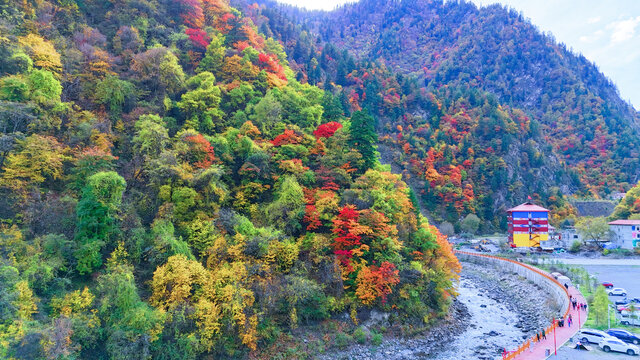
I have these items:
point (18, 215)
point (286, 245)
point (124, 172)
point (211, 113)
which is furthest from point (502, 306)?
point (18, 215)

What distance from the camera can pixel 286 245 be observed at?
94.2 feet

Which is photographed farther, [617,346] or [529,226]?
[529,226]

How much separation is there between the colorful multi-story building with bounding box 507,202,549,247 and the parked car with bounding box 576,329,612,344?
163ft

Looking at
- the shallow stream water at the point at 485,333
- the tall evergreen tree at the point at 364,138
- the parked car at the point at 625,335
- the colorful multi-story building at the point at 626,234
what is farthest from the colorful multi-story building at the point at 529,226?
the parked car at the point at 625,335

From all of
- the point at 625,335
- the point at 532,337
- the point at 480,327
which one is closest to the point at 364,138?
the point at 480,327

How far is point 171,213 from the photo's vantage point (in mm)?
27547

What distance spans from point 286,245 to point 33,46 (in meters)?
28.9

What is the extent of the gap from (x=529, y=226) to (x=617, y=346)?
5197 cm

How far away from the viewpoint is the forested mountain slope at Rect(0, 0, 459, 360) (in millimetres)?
21375

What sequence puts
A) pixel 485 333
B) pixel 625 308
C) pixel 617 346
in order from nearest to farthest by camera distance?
1. pixel 617 346
2. pixel 625 308
3. pixel 485 333

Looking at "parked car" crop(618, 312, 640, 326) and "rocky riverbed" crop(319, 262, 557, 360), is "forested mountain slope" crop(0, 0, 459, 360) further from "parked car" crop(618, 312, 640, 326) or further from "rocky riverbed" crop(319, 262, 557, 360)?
"parked car" crop(618, 312, 640, 326)

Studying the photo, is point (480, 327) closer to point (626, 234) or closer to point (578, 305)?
point (578, 305)

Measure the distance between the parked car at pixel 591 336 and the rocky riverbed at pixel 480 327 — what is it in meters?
5.92

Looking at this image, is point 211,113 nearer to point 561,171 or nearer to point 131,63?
point 131,63
